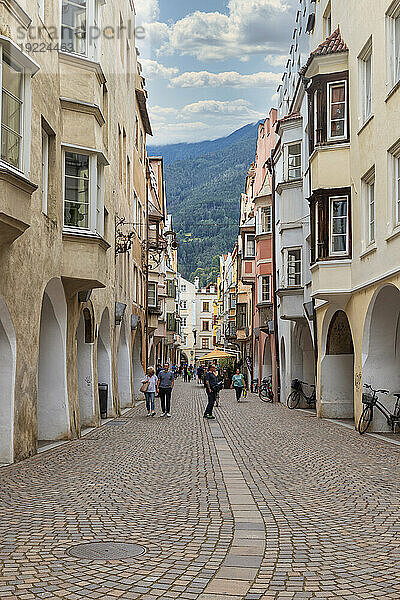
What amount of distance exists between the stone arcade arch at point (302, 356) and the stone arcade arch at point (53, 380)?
54.9ft

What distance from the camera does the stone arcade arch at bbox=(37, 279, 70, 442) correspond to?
1786 cm

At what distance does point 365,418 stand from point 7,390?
9.78m

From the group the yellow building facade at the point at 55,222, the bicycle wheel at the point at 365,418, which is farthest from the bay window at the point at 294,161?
the bicycle wheel at the point at 365,418

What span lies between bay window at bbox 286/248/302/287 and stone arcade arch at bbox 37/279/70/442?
1573 cm

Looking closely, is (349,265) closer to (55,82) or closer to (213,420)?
(213,420)

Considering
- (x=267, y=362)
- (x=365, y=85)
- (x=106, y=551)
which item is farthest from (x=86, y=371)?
(x=267, y=362)

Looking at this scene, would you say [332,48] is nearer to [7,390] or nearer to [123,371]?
[7,390]

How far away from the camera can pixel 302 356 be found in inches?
1336

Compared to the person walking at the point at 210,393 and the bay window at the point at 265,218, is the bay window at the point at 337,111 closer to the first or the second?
the person walking at the point at 210,393

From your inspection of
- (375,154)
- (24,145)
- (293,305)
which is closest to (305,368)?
(293,305)

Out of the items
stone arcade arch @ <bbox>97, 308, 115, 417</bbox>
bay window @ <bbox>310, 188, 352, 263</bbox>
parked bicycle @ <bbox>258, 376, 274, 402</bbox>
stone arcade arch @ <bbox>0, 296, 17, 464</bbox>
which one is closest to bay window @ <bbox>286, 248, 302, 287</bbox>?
parked bicycle @ <bbox>258, 376, 274, 402</bbox>

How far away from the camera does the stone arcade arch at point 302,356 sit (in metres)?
33.2

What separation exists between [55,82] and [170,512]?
1049 centimetres

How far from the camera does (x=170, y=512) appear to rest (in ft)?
30.6
